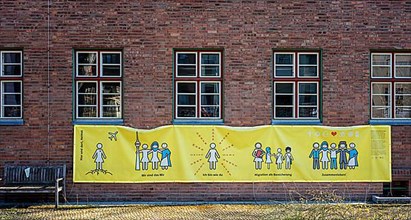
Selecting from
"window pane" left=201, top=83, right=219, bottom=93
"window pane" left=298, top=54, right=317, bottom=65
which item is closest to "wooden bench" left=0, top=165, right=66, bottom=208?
"window pane" left=201, top=83, right=219, bottom=93

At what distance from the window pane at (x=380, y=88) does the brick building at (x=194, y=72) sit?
36 millimetres

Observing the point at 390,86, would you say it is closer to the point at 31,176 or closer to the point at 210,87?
the point at 210,87

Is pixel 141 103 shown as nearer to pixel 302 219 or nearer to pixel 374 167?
pixel 302 219

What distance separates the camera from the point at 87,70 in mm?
12703

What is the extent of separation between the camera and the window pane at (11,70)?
12.7m

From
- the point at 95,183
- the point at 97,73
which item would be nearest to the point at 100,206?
the point at 95,183

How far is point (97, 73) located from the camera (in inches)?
499

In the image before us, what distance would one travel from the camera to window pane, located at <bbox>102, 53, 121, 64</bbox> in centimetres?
1272

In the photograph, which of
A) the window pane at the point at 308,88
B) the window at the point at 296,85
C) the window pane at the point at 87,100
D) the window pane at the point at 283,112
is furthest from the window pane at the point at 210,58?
the window pane at the point at 87,100

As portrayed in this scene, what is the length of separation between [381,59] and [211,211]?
585cm

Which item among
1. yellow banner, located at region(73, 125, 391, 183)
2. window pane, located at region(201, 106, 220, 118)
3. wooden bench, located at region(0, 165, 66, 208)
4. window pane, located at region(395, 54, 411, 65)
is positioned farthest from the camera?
window pane, located at region(395, 54, 411, 65)

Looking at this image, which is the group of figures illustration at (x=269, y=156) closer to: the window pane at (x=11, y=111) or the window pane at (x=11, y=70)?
the window pane at (x=11, y=111)

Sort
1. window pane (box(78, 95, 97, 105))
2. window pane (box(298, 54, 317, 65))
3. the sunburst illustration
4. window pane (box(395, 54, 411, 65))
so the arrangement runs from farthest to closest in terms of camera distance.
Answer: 1. window pane (box(395, 54, 411, 65))
2. window pane (box(298, 54, 317, 65))
3. window pane (box(78, 95, 97, 105))
4. the sunburst illustration

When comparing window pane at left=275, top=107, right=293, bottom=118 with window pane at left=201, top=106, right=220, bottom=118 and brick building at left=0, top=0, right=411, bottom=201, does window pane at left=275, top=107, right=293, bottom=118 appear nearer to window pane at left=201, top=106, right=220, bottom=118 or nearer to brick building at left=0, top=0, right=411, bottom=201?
brick building at left=0, top=0, right=411, bottom=201
